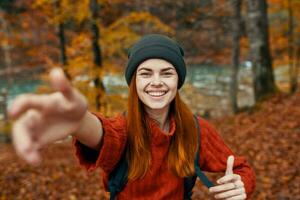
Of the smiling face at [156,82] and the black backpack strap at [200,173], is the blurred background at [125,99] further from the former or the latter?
the smiling face at [156,82]

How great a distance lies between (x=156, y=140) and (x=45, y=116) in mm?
902

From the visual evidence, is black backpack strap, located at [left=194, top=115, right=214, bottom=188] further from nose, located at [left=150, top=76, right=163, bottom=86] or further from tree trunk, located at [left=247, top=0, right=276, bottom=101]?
tree trunk, located at [left=247, top=0, right=276, bottom=101]

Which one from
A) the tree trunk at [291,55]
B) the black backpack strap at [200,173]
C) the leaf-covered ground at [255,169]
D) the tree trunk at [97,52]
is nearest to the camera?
the black backpack strap at [200,173]

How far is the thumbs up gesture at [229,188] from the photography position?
6.97ft

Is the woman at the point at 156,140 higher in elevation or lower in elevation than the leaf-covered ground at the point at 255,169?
higher

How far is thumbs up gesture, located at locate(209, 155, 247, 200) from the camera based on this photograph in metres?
2.12

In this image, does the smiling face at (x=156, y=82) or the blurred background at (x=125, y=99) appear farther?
the blurred background at (x=125, y=99)

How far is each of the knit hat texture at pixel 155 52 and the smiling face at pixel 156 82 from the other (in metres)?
0.03

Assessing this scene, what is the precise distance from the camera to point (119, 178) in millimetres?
2121

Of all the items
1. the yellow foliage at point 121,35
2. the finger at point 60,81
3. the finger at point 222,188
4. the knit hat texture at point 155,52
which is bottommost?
the finger at point 222,188

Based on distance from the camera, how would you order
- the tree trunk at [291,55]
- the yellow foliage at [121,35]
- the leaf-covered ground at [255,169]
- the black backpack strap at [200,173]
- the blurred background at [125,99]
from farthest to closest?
the tree trunk at [291,55] → the yellow foliage at [121,35] → the blurred background at [125,99] → the leaf-covered ground at [255,169] → the black backpack strap at [200,173]

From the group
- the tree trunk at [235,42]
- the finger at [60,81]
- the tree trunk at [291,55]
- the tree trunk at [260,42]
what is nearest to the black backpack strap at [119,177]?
the finger at [60,81]

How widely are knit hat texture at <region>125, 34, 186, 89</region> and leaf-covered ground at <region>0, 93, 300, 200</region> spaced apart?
358 centimetres

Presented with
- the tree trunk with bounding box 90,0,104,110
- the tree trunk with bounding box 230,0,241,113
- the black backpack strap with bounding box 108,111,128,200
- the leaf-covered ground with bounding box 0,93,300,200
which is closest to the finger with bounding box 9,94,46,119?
the black backpack strap with bounding box 108,111,128,200
